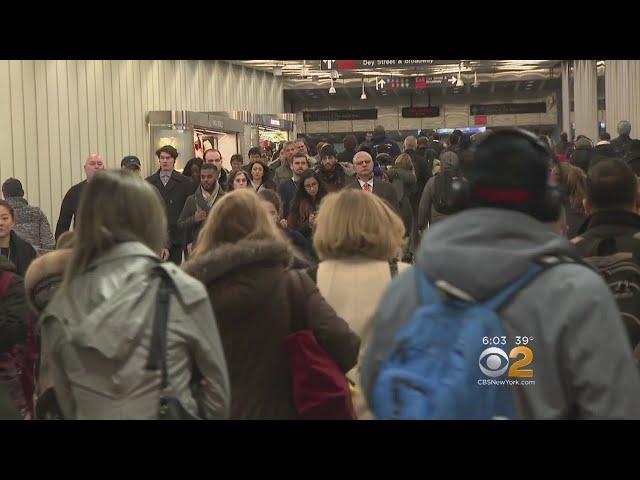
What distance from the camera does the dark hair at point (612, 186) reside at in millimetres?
4711

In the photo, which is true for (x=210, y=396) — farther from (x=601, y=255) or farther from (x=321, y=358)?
(x=601, y=255)

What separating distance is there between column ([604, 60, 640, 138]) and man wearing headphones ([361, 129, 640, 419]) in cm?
1639

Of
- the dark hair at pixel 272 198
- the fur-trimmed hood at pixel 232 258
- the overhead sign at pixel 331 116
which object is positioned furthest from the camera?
the overhead sign at pixel 331 116

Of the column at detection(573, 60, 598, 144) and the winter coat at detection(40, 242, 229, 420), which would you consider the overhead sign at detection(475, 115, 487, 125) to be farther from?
the winter coat at detection(40, 242, 229, 420)

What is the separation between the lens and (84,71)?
16.6 meters

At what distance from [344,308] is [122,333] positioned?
1.62 m

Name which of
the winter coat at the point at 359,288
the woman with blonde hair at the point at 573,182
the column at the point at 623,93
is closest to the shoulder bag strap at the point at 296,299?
the winter coat at the point at 359,288

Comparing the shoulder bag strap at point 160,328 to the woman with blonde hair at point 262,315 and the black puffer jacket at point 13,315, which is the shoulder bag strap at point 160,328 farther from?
the black puffer jacket at point 13,315

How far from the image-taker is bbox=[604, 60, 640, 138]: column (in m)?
18.5

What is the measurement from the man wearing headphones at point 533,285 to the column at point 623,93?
1639 cm
